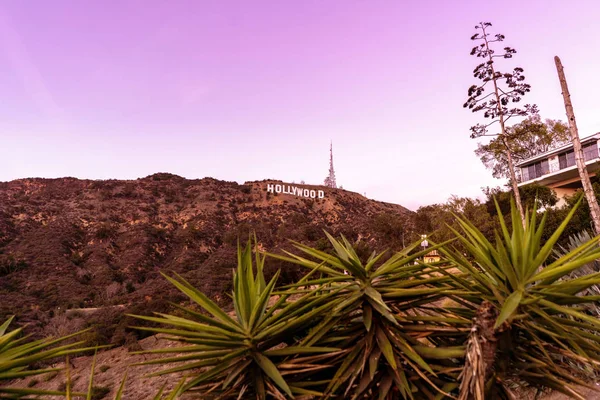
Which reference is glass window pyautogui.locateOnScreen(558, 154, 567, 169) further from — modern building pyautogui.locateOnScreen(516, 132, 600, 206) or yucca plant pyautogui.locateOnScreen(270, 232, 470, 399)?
yucca plant pyautogui.locateOnScreen(270, 232, 470, 399)

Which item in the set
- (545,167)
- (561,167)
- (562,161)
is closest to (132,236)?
(545,167)

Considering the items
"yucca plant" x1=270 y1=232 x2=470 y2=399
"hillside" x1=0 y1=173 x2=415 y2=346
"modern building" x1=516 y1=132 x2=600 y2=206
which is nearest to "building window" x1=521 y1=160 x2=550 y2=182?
"modern building" x1=516 y1=132 x2=600 y2=206

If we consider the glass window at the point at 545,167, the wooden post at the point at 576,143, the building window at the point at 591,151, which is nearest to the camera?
the wooden post at the point at 576,143

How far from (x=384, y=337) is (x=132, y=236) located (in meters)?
57.8

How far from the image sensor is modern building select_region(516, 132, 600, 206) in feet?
123

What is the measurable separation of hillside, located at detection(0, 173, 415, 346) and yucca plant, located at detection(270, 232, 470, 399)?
17.8 metres

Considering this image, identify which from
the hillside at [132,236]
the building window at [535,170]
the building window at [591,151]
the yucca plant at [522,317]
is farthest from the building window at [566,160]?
the yucca plant at [522,317]

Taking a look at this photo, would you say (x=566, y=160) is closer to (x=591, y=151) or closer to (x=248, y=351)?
(x=591, y=151)

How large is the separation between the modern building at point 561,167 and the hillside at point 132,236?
56.3 feet

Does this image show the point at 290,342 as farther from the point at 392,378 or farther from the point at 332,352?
the point at 392,378

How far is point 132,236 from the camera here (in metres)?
53.8

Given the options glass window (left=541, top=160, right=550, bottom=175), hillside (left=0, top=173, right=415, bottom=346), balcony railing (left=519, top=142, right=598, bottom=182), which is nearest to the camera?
hillside (left=0, top=173, right=415, bottom=346)

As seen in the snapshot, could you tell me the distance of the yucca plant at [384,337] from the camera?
2121 millimetres

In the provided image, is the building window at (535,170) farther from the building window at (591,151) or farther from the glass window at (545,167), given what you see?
the building window at (591,151)
